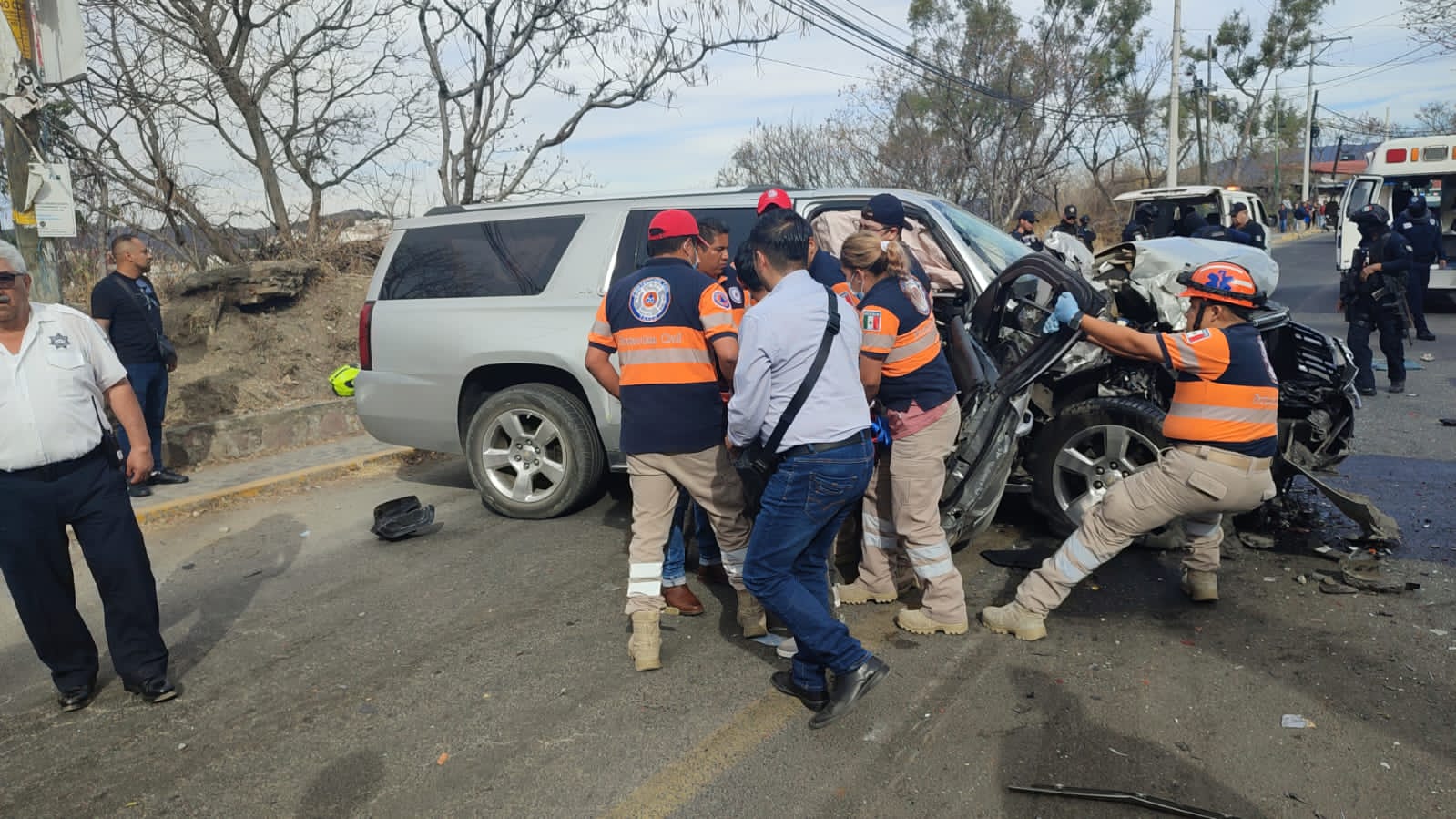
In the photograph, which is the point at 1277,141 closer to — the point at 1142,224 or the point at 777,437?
the point at 1142,224

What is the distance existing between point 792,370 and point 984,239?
A: 2.87m

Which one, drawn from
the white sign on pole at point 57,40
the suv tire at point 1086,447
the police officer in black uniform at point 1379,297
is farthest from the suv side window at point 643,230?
the police officer in black uniform at point 1379,297

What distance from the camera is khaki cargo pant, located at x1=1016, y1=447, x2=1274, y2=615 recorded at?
13.6 feet

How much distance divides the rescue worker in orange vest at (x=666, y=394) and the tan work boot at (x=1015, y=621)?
1.20 m

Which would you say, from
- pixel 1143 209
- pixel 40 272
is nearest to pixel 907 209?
pixel 40 272

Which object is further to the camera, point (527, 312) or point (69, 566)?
point (527, 312)

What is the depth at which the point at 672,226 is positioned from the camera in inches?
163

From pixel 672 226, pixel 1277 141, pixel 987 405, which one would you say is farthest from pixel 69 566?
pixel 1277 141

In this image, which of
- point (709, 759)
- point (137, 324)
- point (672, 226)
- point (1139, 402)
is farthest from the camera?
point (137, 324)

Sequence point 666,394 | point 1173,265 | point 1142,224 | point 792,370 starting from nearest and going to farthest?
1. point 792,370
2. point 666,394
3. point 1173,265
4. point 1142,224

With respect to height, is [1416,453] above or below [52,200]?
below

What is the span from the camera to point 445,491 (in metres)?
7.41

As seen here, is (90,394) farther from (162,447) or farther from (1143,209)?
(1143,209)

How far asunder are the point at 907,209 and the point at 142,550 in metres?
4.14
